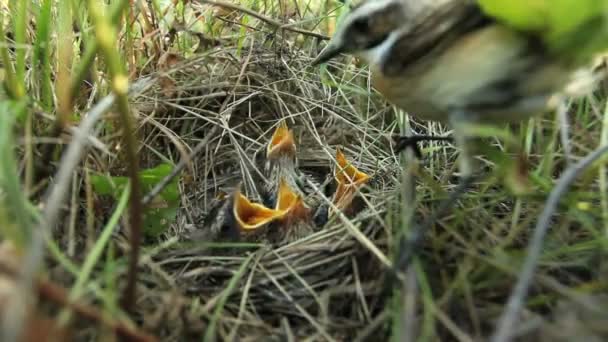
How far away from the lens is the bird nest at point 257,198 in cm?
107

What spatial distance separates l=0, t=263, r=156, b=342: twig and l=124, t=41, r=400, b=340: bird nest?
0.09m

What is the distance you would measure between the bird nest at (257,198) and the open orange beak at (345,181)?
35mm

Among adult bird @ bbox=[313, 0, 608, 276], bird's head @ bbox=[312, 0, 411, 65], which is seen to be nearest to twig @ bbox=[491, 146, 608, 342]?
adult bird @ bbox=[313, 0, 608, 276]

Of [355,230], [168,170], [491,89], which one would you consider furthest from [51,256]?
[491,89]

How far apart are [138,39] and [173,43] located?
0.43 feet

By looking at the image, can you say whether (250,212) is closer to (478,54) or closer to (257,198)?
(257,198)

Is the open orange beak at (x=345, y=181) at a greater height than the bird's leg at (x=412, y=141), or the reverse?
the bird's leg at (x=412, y=141)

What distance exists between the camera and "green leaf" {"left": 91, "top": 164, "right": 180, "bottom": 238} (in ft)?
4.04

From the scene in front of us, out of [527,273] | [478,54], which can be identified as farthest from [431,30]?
[527,273]

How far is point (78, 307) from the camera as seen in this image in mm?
728

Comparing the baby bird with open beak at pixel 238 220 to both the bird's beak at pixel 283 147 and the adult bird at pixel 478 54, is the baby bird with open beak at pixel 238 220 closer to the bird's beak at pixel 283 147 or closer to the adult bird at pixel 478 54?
the bird's beak at pixel 283 147

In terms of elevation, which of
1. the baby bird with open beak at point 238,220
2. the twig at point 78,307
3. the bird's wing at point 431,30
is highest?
the bird's wing at point 431,30

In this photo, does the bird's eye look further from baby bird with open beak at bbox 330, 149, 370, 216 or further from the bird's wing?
baby bird with open beak at bbox 330, 149, 370, 216

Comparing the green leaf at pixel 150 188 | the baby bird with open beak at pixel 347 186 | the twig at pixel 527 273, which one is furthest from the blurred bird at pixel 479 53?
the green leaf at pixel 150 188
